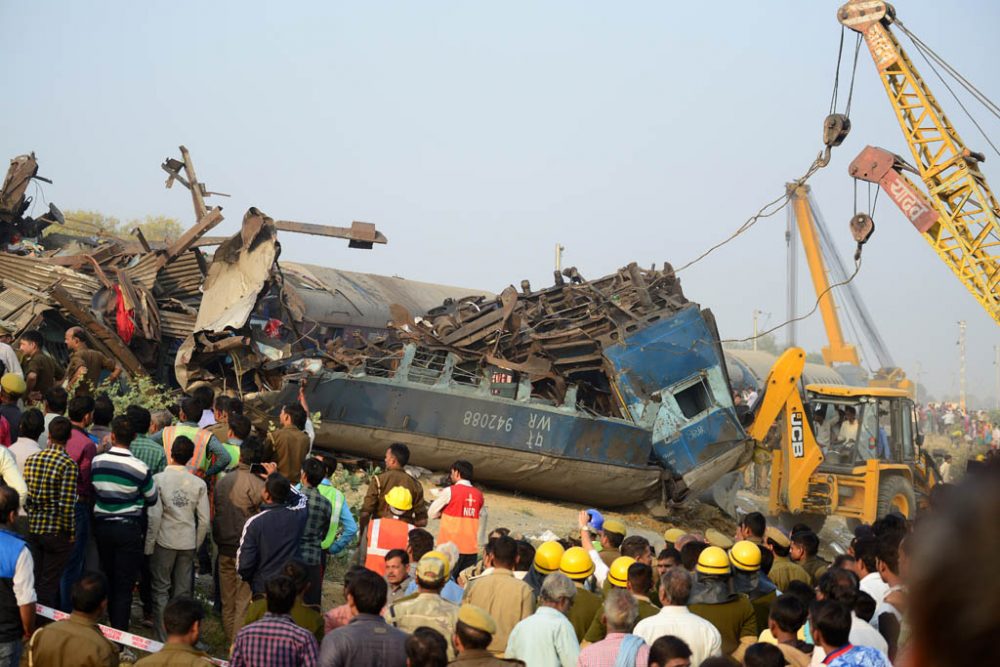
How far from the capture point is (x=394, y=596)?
22.4ft

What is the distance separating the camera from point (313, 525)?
7.71m

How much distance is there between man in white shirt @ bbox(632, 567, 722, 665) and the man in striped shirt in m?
3.63

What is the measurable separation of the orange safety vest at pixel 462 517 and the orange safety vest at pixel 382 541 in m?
1.16

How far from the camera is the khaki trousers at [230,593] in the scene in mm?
8102

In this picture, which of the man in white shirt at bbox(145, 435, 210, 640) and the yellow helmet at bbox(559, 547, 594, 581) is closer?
the yellow helmet at bbox(559, 547, 594, 581)

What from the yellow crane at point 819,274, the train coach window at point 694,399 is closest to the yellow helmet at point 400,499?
the train coach window at point 694,399

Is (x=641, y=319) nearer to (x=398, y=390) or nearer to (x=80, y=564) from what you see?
(x=398, y=390)

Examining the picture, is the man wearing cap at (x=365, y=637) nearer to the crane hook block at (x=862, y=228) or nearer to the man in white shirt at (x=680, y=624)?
the man in white shirt at (x=680, y=624)

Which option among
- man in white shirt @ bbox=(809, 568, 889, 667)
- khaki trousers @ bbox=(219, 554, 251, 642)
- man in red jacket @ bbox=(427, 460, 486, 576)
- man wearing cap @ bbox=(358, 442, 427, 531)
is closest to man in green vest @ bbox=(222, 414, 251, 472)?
khaki trousers @ bbox=(219, 554, 251, 642)

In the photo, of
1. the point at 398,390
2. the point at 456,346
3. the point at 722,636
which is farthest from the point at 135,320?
the point at 722,636

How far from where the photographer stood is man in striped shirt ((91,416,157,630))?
731cm

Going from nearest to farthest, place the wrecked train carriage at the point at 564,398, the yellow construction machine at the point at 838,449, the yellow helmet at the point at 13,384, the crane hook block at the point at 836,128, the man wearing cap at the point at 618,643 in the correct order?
the man wearing cap at the point at 618,643 < the yellow helmet at the point at 13,384 < the wrecked train carriage at the point at 564,398 < the yellow construction machine at the point at 838,449 < the crane hook block at the point at 836,128

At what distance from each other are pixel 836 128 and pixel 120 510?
1595 centimetres

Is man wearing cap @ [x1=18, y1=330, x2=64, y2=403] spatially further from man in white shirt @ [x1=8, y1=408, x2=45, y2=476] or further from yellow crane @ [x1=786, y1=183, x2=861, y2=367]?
yellow crane @ [x1=786, y1=183, x2=861, y2=367]
